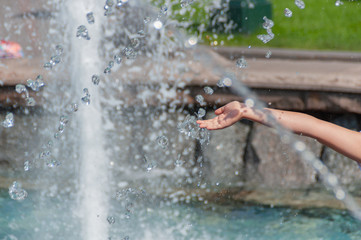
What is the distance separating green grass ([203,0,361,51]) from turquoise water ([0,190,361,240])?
3205mm

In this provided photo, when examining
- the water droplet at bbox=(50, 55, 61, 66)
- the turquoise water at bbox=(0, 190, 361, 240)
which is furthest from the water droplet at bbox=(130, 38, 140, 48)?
the turquoise water at bbox=(0, 190, 361, 240)

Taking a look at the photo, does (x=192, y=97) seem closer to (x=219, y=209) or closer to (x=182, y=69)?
(x=182, y=69)

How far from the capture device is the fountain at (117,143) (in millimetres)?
2998

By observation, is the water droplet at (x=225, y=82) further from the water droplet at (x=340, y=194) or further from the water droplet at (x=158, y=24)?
the water droplet at (x=158, y=24)

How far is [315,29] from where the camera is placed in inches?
269

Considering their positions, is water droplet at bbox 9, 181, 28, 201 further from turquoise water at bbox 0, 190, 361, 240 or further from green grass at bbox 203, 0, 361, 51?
green grass at bbox 203, 0, 361, 51

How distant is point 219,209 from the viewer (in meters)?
3.10

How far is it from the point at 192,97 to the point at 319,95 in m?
0.65

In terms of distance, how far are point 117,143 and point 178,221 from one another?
2.10ft

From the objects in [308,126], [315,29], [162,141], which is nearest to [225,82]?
[162,141]

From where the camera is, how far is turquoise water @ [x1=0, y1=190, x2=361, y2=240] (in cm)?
278

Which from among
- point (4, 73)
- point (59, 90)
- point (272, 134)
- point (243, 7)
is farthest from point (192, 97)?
point (243, 7)

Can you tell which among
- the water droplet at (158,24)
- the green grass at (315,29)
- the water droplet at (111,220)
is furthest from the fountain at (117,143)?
the green grass at (315,29)

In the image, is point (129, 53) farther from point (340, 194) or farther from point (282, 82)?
point (340, 194)
